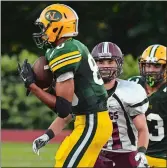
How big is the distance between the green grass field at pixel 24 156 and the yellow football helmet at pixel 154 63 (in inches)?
152

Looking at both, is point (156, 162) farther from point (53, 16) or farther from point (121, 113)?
point (53, 16)

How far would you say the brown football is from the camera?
520cm

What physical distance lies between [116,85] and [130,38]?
46.2 feet

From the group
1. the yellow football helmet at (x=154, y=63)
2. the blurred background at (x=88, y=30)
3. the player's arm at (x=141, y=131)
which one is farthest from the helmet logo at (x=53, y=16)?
the blurred background at (x=88, y=30)

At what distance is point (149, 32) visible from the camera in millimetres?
19094

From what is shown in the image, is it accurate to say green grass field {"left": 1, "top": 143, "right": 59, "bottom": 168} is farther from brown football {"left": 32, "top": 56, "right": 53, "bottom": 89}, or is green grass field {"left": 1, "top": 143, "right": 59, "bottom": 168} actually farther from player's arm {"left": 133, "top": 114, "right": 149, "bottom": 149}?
brown football {"left": 32, "top": 56, "right": 53, "bottom": 89}

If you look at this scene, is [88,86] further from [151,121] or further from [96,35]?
[96,35]

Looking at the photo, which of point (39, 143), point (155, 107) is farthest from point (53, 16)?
point (155, 107)

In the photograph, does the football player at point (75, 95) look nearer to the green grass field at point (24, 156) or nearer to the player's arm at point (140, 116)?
the player's arm at point (140, 116)

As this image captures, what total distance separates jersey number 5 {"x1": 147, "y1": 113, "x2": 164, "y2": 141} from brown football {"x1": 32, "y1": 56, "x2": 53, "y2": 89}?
1.88 metres

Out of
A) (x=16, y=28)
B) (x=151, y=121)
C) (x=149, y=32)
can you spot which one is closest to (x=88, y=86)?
(x=151, y=121)

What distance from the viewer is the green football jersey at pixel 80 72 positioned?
507cm

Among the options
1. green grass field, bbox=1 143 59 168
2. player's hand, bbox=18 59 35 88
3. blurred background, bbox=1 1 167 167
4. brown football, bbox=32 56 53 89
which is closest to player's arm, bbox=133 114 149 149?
brown football, bbox=32 56 53 89

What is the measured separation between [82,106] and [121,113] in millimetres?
747
